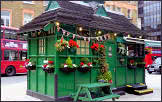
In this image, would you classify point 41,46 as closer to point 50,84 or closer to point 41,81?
point 41,81

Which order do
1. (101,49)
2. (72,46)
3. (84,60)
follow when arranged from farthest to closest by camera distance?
(101,49)
(84,60)
(72,46)

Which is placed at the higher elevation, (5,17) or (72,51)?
(5,17)

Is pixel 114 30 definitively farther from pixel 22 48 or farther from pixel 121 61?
pixel 22 48

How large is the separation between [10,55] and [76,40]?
1136 centimetres

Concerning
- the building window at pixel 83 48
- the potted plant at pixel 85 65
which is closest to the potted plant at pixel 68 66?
the potted plant at pixel 85 65

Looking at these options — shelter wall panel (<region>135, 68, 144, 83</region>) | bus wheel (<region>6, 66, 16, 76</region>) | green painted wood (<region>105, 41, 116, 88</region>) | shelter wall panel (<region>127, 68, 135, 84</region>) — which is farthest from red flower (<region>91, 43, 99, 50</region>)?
bus wheel (<region>6, 66, 16, 76</region>)

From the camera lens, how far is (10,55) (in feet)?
58.1

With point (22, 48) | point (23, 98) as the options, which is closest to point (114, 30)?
point (23, 98)

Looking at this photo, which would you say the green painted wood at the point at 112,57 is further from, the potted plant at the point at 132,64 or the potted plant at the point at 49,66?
the potted plant at the point at 49,66

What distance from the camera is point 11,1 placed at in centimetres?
2441

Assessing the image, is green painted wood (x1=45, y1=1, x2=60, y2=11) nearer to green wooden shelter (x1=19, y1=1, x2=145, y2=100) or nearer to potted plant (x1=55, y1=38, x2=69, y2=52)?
green wooden shelter (x1=19, y1=1, x2=145, y2=100)

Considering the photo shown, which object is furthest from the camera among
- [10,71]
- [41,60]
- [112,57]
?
[10,71]

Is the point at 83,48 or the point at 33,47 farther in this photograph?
the point at 33,47

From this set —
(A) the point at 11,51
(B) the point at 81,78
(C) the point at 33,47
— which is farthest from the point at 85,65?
(A) the point at 11,51
